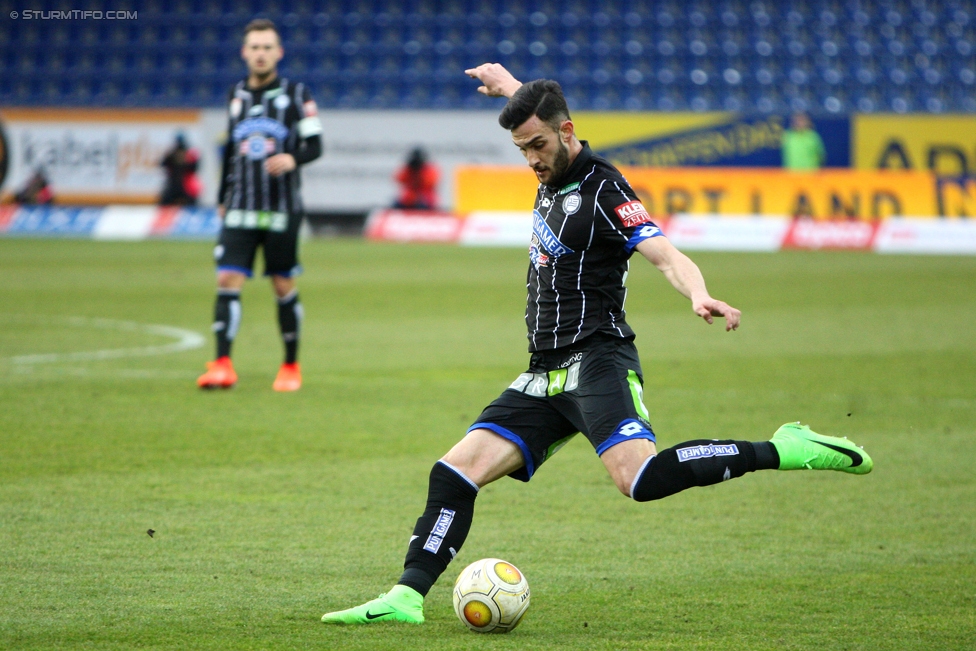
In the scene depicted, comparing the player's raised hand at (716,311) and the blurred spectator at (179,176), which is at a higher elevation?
the player's raised hand at (716,311)

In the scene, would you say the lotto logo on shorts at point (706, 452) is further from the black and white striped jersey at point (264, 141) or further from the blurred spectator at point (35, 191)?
the blurred spectator at point (35, 191)

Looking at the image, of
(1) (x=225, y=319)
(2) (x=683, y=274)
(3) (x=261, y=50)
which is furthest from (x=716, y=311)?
(3) (x=261, y=50)

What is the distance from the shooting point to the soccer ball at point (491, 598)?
3.85m

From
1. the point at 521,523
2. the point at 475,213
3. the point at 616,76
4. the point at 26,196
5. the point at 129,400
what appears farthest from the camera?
the point at 616,76

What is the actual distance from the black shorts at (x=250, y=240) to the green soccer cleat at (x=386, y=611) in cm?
480

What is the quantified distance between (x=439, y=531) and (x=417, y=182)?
2015 cm

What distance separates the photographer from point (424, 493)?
5832 mm

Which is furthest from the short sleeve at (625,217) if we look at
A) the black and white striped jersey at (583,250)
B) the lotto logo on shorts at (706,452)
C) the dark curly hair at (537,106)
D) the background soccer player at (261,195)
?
the background soccer player at (261,195)

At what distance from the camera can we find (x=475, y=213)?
23.0 metres

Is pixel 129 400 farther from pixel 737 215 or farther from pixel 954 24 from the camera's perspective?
pixel 954 24

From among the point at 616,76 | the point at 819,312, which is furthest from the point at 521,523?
the point at 616,76

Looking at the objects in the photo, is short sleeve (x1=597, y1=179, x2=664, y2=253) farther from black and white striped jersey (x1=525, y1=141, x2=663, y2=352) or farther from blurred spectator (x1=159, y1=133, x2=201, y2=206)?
blurred spectator (x1=159, y1=133, x2=201, y2=206)

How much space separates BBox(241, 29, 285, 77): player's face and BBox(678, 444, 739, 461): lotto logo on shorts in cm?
511

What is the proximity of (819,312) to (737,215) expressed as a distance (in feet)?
28.5
